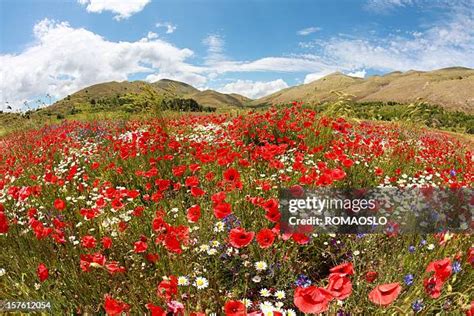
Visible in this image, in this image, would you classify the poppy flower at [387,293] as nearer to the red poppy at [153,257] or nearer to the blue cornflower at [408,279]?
the blue cornflower at [408,279]

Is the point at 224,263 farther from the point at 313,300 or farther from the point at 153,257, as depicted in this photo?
the point at 313,300

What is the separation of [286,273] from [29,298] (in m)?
1.88

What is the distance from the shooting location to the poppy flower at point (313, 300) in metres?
1.34

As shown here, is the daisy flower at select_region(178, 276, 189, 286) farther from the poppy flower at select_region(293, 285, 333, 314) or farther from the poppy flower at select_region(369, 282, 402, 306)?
the poppy flower at select_region(369, 282, 402, 306)

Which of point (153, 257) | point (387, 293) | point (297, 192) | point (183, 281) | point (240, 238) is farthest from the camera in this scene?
point (297, 192)

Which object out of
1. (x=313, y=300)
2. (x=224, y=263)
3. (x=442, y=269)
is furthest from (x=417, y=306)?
(x=224, y=263)

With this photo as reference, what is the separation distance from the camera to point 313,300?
1.37 meters

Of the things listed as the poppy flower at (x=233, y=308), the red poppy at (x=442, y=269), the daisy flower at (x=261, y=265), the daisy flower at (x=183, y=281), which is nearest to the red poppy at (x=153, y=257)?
the daisy flower at (x=183, y=281)

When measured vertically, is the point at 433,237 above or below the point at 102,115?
below

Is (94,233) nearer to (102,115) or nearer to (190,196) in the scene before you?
(190,196)

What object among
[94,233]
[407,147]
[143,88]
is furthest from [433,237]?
[143,88]

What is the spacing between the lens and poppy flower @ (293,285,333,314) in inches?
52.8

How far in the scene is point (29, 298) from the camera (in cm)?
247

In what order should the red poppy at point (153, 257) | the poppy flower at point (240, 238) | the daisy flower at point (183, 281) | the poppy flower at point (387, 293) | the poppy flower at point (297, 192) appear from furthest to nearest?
the poppy flower at point (297, 192) → the red poppy at point (153, 257) → the daisy flower at point (183, 281) → the poppy flower at point (240, 238) → the poppy flower at point (387, 293)
